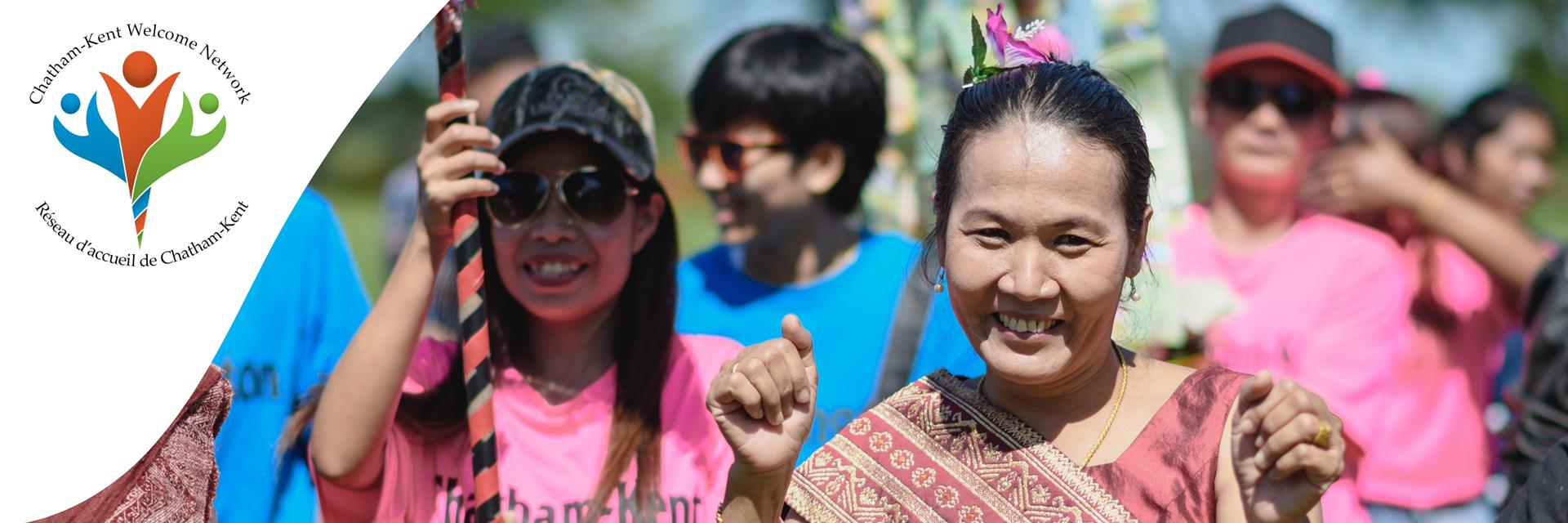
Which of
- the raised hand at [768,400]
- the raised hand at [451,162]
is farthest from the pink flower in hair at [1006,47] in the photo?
the raised hand at [451,162]

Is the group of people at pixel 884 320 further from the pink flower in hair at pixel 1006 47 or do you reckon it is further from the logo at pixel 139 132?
the logo at pixel 139 132

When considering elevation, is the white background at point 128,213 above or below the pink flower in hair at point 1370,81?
above

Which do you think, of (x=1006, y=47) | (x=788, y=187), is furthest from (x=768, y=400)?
(x=788, y=187)

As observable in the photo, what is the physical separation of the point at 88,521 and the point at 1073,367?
1448 mm

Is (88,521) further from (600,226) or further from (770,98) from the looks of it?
(770,98)

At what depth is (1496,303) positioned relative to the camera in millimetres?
5113

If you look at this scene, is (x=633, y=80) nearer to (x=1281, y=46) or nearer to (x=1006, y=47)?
(x=1281, y=46)

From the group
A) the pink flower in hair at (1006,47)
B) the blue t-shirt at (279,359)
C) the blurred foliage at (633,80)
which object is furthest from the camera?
the blurred foliage at (633,80)

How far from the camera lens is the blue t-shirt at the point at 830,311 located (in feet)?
11.1

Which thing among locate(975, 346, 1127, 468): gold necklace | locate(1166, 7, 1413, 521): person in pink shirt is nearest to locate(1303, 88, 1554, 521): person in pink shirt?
locate(1166, 7, 1413, 521): person in pink shirt

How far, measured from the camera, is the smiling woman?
203 centimetres

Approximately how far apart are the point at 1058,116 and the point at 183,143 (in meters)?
1.28

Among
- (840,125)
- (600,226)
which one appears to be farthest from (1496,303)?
(600,226)

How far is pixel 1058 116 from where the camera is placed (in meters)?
2.09
